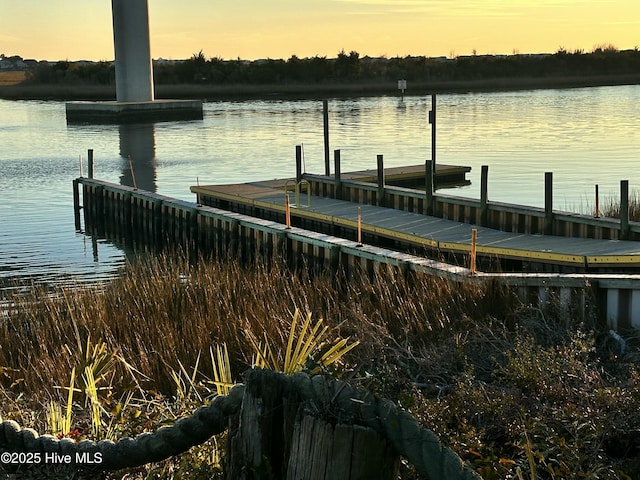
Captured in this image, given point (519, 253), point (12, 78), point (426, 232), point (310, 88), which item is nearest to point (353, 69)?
point (310, 88)

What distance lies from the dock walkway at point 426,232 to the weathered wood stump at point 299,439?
939 cm

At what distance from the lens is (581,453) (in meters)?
5.40

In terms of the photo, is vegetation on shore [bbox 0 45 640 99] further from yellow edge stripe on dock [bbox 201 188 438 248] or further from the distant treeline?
yellow edge stripe on dock [bbox 201 188 438 248]

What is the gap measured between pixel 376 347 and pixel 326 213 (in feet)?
36.1

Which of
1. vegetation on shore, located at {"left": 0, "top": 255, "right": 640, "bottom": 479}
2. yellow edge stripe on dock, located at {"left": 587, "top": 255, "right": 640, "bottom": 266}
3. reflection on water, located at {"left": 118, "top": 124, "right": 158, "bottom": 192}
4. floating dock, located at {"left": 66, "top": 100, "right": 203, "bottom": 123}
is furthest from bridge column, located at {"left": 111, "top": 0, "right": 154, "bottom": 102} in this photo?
yellow edge stripe on dock, located at {"left": 587, "top": 255, "right": 640, "bottom": 266}

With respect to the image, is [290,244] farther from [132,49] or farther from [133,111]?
[132,49]

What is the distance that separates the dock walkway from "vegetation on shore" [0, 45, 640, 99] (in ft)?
260

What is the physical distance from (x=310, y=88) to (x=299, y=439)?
101 meters

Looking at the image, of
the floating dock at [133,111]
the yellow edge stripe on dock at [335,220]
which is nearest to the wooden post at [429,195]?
the yellow edge stripe on dock at [335,220]

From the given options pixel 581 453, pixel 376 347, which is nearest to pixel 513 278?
pixel 376 347

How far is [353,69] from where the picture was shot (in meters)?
105

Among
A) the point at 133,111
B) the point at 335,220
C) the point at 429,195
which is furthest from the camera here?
the point at 133,111

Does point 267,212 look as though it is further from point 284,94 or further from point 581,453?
point 284,94

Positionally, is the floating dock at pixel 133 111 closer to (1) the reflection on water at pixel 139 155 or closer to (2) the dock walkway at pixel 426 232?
(1) the reflection on water at pixel 139 155
